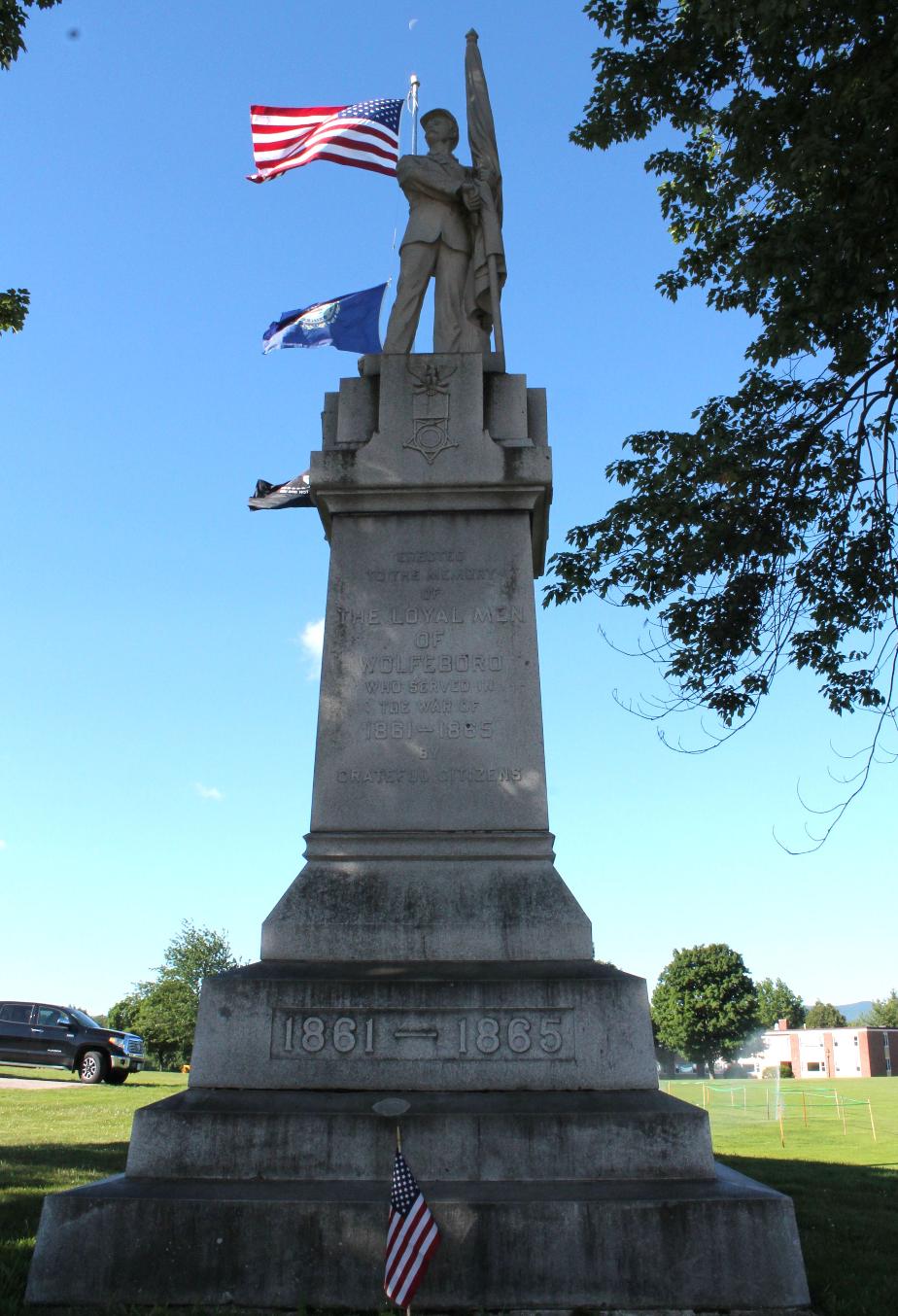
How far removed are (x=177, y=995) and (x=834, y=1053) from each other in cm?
5784

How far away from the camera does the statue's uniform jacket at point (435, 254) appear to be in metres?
7.87

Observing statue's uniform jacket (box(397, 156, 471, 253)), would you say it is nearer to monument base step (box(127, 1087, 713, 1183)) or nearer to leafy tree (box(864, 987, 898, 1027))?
monument base step (box(127, 1087, 713, 1183))

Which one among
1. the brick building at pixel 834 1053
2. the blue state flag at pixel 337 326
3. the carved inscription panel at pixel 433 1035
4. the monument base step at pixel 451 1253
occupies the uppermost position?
the blue state flag at pixel 337 326

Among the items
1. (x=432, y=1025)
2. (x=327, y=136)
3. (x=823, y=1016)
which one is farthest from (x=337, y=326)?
(x=823, y=1016)

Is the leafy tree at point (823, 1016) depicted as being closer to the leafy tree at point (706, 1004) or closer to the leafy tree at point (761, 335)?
the leafy tree at point (706, 1004)


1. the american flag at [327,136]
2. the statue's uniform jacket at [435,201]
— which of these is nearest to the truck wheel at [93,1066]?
the american flag at [327,136]

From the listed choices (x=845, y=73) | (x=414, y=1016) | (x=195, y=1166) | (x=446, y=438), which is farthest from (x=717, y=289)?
(x=195, y=1166)

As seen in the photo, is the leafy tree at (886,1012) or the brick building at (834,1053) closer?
the brick building at (834,1053)

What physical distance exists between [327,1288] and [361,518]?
14.4 ft

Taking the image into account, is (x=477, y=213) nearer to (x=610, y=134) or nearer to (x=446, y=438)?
(x=446, y=438)

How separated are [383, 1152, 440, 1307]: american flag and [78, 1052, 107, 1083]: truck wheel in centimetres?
2159

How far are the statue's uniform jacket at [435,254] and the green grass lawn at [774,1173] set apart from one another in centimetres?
620

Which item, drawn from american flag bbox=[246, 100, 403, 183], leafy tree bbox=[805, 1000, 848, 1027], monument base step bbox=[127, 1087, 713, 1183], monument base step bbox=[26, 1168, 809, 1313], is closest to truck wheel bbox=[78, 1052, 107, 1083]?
american flag bbox=[246, 100, 403, 183]

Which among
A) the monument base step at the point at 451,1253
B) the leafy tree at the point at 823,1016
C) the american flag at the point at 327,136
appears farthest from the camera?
the leafy tree at the point at 823,1016
